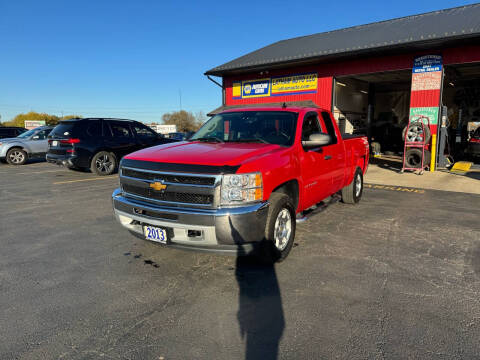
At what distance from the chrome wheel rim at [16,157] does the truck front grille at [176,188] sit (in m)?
14.1

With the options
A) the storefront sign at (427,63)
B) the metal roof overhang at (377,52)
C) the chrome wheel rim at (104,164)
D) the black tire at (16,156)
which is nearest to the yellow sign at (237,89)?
the metal roof overhang at (377,52)

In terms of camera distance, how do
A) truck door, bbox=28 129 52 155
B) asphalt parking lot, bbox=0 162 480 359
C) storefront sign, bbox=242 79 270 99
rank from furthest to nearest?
storefront sign, bbox=242 79 270 99 → truck door, bbox=28 129 52 155 → asphalt parking lot, bbox=0 162 480 359

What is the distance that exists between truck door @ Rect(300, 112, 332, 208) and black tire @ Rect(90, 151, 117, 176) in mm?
8308

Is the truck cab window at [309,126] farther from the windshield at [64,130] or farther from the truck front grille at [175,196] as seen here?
the windshield at [64,130]

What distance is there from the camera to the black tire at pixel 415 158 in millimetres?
11875

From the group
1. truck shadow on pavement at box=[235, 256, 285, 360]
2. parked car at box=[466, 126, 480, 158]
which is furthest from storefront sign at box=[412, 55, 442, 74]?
truck shadow on pavement at box=[235, 256, 285, 360]

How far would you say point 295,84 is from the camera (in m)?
16.2

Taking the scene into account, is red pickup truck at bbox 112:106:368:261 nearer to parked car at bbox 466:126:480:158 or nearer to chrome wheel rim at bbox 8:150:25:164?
parked car at bbox 466:126:480:158

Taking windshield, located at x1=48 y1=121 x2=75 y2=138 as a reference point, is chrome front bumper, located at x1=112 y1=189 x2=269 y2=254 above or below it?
below

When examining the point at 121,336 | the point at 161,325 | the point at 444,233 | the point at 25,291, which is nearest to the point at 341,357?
the point at 161,325

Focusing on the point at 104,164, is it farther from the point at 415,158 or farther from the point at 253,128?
the point at 415,158

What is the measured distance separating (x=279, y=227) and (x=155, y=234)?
1.36 metres

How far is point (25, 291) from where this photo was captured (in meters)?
3.17

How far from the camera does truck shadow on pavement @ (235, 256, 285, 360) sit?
92.8 inches
